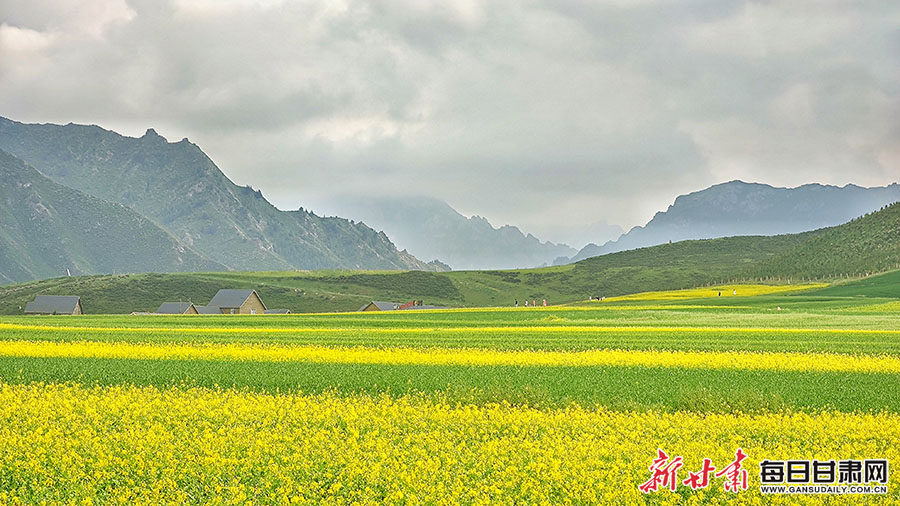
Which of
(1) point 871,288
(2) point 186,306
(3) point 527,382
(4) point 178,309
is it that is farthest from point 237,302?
(3) point 527,382

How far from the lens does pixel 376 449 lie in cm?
1355

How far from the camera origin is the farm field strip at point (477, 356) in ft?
89.9

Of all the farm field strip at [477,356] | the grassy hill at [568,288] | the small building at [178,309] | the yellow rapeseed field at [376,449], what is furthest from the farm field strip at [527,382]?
the small building at [178,309]

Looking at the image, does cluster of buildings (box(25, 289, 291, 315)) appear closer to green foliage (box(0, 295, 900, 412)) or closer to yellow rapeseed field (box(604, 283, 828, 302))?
yellow rapeseed field (box(604, 283, 828, 302))

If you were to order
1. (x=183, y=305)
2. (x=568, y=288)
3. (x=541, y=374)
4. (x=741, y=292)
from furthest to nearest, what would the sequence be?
(x=568, y=288) → (x=183, y=305) → (x=741, y=292) → (x=541, y=374)

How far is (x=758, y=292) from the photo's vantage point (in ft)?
373

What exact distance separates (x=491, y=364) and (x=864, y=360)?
1580cm

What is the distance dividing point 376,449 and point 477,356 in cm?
1712

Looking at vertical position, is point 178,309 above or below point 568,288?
below

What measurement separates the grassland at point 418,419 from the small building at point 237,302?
96.8 m

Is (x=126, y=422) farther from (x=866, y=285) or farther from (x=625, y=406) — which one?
(x=866, y=285)

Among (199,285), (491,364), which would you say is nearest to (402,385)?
(491,364)

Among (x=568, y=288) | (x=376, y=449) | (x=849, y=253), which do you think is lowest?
(x=376, y=449)

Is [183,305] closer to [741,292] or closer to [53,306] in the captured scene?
[53,306]
